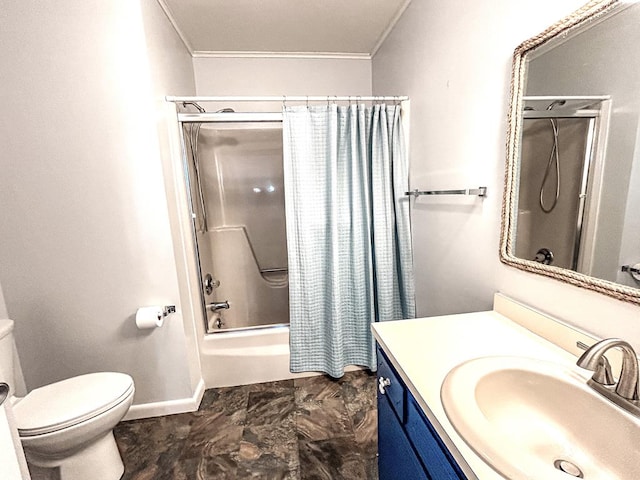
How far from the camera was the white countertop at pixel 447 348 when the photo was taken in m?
0.69

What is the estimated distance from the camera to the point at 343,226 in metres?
1.85

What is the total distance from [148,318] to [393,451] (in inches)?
53.2

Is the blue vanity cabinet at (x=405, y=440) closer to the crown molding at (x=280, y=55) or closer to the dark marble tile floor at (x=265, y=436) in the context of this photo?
the dark marble tile floor at (x=265, y=436)

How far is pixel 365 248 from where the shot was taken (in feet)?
6.16

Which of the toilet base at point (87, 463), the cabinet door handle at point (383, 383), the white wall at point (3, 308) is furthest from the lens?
the white wall at point (3, 308)

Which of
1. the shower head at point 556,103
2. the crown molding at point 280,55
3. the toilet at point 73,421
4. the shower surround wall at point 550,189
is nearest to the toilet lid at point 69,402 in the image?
the toilet at point 73,421

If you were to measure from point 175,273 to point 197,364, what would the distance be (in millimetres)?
708

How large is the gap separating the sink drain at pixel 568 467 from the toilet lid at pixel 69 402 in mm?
1604

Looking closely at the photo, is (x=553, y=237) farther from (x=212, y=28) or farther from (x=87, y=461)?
(x=212, y=28)

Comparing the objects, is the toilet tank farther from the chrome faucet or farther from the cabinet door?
the chrome faucet

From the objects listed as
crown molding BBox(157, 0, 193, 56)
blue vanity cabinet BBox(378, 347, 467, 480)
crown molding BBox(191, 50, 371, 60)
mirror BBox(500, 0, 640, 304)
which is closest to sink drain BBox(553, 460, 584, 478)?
blue vanity cabinet BBox(378, 347, 467, 480)

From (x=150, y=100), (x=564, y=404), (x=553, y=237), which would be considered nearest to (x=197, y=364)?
(x=150, y=100)

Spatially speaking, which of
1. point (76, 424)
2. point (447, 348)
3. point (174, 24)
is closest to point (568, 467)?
point (447, 348)

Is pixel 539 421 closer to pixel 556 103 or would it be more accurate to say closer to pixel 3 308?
pixel 556 103
